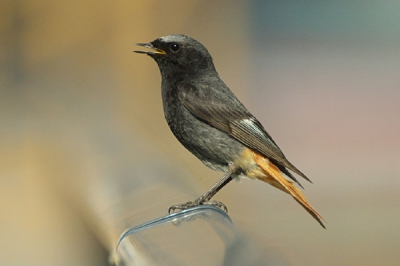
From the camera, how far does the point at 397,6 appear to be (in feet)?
16.4

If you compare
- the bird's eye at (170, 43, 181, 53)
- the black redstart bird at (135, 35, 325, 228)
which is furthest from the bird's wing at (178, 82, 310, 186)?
the bird's eye at (170, 43, 181, 53)

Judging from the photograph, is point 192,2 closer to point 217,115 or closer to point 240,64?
point 240,64

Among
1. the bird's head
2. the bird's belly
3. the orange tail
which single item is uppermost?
the bird's head

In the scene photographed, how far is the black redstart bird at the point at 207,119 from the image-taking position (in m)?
1.70

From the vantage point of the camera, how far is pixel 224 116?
1.73 meters

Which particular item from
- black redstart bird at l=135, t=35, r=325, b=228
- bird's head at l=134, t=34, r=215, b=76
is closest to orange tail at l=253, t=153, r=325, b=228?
black redstart bird at l=135, t=35, r=325, b=228

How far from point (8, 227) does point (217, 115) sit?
1.42 metres

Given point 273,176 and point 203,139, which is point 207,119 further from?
point 273,176

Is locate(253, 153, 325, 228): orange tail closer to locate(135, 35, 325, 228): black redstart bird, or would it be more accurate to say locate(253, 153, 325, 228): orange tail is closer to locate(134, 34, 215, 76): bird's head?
locate(135, 35, 325, 228): black redstart bird

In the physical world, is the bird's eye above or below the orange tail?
above

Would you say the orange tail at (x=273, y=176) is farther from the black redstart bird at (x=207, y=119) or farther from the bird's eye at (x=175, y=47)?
the bird's eye at (x=175, y=47)

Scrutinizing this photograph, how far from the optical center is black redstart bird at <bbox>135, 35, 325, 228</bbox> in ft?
5.58

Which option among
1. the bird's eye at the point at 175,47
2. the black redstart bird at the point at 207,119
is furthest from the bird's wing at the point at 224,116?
the bird's eye at the point at 175,47

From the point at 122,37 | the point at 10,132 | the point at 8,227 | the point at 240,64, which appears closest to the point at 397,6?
the point at 240,64
